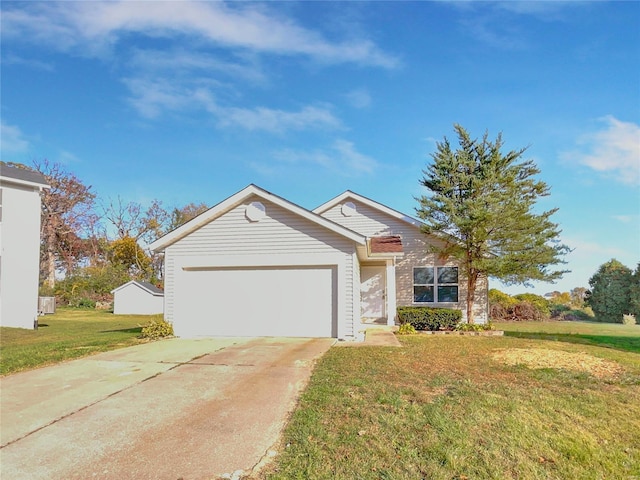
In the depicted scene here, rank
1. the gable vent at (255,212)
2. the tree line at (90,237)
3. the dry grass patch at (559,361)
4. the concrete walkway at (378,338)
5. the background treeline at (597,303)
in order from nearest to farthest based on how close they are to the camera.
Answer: the dry grass patch at (559,361) < the concrete walkway at (378,338) < the gable vent at (255,212) < the background treeline at (597,303) < the tree line at (90,237)

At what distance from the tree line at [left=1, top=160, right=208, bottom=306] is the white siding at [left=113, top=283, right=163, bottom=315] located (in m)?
5.29

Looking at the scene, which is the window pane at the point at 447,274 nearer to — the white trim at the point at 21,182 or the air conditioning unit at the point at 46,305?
the white trim at the point at 21,182

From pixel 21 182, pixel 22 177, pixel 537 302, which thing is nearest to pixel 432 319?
pixel 537 302

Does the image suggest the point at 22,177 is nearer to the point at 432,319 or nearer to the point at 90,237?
the point at 432,319

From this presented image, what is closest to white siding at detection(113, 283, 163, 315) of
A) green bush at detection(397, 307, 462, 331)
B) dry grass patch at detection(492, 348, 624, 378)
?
green bush at detection(397, 307, 462, 331)

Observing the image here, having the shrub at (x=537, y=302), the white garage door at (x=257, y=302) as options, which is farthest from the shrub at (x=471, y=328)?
the shrub at (x=537, y=302)

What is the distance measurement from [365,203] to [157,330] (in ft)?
32.0

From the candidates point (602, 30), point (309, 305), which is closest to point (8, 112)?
point (309, 305)

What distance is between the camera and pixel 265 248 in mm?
12039

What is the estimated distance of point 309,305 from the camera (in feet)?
39.0

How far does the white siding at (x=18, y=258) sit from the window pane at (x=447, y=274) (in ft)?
55.3

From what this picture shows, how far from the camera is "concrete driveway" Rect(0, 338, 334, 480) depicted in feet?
11.8

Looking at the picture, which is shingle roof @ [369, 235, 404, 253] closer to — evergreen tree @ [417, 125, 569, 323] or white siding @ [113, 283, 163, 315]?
evergreen tree @ [417, 125, 569, 323]

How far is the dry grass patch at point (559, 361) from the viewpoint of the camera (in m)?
7.37
